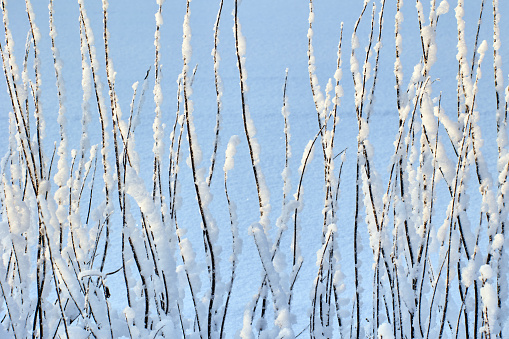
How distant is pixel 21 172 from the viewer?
94 centimetres

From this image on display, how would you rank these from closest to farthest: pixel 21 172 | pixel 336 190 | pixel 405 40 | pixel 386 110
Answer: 1. pixel 336 190
2. pixel 21 172
3. pixel 386 110
4. pixel 405 40

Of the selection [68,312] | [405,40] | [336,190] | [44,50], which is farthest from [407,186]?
[44,50]

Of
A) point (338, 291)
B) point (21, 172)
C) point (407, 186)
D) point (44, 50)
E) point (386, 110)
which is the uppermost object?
point (44, 50)

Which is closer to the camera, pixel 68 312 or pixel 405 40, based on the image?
pixel 68 312

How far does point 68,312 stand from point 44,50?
10.4ft

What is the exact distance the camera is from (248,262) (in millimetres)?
1975

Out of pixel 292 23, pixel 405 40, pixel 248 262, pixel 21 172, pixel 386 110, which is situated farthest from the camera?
pixel 292 23

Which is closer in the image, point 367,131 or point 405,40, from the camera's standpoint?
point 367,131

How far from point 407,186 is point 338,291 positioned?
0.22 metres

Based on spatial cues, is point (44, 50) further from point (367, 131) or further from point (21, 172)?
point (367, 131)

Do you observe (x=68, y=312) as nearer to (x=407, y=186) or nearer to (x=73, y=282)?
(x=73, y=282)

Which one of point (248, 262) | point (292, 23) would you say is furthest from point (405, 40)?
point (248, 262)

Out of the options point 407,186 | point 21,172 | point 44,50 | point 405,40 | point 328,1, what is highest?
point 328,1

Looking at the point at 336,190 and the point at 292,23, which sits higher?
the point at 292,23
